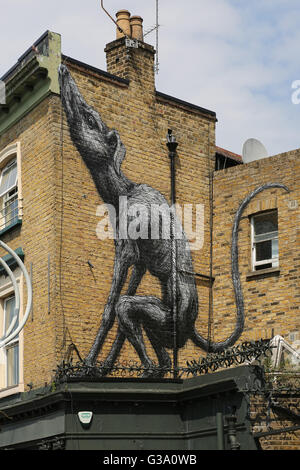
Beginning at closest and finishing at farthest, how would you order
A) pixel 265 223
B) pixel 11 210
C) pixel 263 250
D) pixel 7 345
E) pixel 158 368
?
pixel 158 368
pixel 7 345
pixel 263 250
pixel 265 223
pixel 11 210

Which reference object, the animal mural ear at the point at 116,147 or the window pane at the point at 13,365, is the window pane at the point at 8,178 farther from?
the window pane at the point at 13,365

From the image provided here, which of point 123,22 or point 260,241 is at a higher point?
point 123,22

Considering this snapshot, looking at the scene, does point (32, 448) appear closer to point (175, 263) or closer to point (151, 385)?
point (151, 385)

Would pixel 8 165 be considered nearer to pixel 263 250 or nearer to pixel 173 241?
pixel 173 241

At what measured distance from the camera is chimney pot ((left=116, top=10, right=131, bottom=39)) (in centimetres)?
2305

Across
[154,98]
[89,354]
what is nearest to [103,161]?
[154,98]

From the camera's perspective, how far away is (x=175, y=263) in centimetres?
2173

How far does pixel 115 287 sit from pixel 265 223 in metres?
4.27

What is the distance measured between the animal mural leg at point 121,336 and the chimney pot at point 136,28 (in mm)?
6389

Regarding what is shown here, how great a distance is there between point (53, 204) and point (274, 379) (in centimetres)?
644

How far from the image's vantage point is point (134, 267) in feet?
68.8

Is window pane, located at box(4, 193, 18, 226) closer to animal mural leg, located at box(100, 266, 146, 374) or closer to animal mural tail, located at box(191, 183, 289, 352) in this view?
animal mural leg, located at box(100, 266, 146, 374)

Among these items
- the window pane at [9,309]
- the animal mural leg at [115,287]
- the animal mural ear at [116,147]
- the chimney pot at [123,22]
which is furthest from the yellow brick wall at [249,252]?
the window pane at [9,309]

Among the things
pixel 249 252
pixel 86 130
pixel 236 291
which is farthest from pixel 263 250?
pixel 86 130
